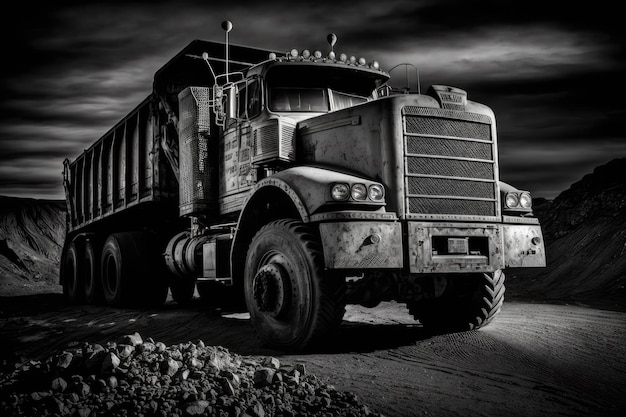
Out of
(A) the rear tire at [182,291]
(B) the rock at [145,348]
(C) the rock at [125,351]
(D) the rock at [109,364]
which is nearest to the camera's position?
(D) the rock at [109,364]

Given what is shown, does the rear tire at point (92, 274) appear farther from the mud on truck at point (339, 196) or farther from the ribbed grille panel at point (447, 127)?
the ribbed grille panel at point (447, 127)

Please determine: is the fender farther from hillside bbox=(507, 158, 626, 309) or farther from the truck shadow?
hillside bbox=(507, 158, 626, 309)

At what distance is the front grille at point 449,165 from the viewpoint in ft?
19.9

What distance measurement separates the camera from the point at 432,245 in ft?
19.3

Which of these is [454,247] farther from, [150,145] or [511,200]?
[150,145]


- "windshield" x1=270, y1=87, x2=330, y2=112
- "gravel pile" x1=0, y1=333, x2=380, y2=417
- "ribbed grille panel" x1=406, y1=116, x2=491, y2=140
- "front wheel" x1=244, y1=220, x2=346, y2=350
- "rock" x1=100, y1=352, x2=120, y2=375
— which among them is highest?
"windshield" x1=270, y1=87, x2=330, y2=112

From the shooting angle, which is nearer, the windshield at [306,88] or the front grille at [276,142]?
the front grille at [276,142]

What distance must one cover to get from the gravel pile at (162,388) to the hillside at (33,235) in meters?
26.3

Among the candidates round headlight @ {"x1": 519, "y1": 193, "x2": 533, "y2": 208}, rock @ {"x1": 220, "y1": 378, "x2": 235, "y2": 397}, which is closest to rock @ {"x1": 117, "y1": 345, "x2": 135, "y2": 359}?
rock @ {"x1": 220, "y1": 378, "x2": 235, "y2": 397}

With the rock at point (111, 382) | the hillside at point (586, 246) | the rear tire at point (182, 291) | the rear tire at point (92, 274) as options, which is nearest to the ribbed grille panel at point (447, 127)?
the rock at point (111, 382)

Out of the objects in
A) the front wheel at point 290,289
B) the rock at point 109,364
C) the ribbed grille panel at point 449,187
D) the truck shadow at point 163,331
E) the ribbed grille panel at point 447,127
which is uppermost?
the ribbed grille panel at point 447,127

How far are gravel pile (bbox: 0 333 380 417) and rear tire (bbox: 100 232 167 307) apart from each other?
21.0ft

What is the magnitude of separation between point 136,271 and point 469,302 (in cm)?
679

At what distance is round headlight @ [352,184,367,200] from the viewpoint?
5562 mm
